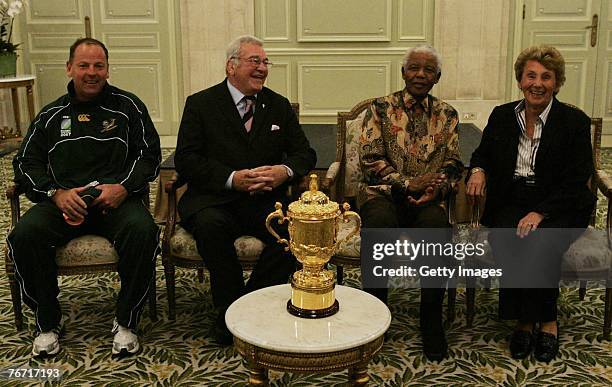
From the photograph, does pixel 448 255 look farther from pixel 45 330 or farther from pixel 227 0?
pixel 227 0

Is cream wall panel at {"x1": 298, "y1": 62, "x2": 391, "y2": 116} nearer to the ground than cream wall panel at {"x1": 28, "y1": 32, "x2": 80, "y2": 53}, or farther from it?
nearer to the ground

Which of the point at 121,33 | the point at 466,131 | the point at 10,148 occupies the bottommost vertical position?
the point at 10,148

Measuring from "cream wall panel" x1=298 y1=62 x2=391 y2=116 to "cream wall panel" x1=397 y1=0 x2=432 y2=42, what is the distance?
13.2 inches

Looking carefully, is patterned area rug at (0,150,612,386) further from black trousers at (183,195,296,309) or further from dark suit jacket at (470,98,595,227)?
dark suit jacket at (470,98,595,227)

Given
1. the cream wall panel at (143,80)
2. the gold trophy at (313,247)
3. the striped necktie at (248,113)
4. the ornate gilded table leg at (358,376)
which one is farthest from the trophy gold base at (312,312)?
the cream wall panel at (143,80)

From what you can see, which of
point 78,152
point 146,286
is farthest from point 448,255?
point 78,152

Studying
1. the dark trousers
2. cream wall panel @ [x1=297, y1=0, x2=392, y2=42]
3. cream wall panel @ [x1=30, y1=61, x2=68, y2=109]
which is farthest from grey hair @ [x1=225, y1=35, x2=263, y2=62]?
cream wall panel @ [x1=30, y1=61, x2=68, y2=109]

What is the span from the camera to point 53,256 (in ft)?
9.69

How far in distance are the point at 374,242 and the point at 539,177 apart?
0.74 meters

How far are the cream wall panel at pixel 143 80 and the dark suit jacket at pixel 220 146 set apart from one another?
410 cm

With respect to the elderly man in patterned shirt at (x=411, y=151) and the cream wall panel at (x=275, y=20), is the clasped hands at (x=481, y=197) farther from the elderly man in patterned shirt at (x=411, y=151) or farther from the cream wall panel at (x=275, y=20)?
the cream wall panel at (x=275, y=20)

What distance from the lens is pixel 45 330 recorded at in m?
2.96

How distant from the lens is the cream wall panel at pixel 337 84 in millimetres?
7141

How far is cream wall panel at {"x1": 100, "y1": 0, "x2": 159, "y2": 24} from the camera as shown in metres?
7.04
